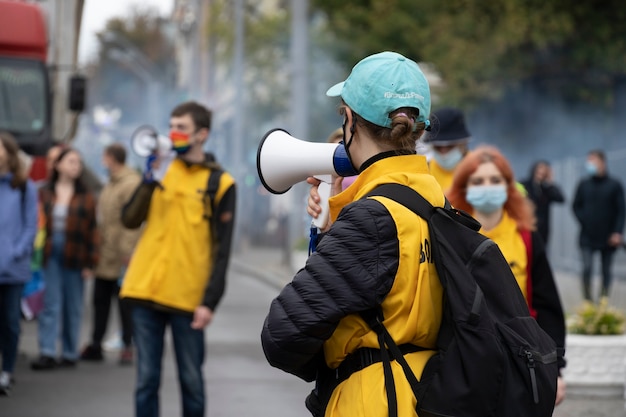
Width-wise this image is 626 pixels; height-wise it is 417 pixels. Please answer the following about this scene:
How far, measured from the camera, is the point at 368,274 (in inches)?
118

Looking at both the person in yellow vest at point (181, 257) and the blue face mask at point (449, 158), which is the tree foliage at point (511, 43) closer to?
the blue face mask at point (449, 158)

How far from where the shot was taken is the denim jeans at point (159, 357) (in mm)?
6246

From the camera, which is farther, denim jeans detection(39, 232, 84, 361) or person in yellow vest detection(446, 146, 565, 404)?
denim jeans detection(39, 232, 84, 361)

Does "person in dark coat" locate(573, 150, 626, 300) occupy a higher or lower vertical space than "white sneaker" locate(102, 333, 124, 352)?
higher

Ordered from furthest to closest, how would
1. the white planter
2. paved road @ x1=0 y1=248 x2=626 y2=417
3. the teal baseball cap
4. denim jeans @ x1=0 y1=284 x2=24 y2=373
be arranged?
denim jeans @ x1=0 y1=284 x2=24 y2=373 < the white planter < paved road @ x1=0 y1=248 x2=626 y2=417 < the teal baseball cap

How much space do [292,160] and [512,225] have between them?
2.14 meters

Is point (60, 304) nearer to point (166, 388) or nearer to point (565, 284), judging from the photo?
point (166, 388)

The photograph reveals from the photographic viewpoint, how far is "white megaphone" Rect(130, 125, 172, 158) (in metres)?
6.66

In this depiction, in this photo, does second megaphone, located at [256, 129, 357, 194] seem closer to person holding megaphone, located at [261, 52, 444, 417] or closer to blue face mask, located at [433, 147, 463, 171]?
person holding megaphone, located at [261, 52, 444, 417]

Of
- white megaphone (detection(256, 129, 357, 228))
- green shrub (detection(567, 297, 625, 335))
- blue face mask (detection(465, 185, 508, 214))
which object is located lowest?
green shrub (detection(567, 297, 625, 335))

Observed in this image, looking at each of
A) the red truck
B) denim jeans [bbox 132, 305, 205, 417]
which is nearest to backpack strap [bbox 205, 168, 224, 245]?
denim jeans [bbox 132, 305, 205, 417]

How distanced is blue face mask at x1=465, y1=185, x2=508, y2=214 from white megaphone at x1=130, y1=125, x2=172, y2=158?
1.80m

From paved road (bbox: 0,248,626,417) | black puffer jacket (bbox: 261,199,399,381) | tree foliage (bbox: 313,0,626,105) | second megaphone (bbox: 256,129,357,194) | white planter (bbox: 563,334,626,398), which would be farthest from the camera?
tree foliage (bbox: 313,0,626,105)

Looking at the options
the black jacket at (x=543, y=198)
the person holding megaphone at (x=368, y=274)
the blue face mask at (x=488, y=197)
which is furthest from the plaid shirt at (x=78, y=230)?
the person holding megaphone at (x=368, y=274)
